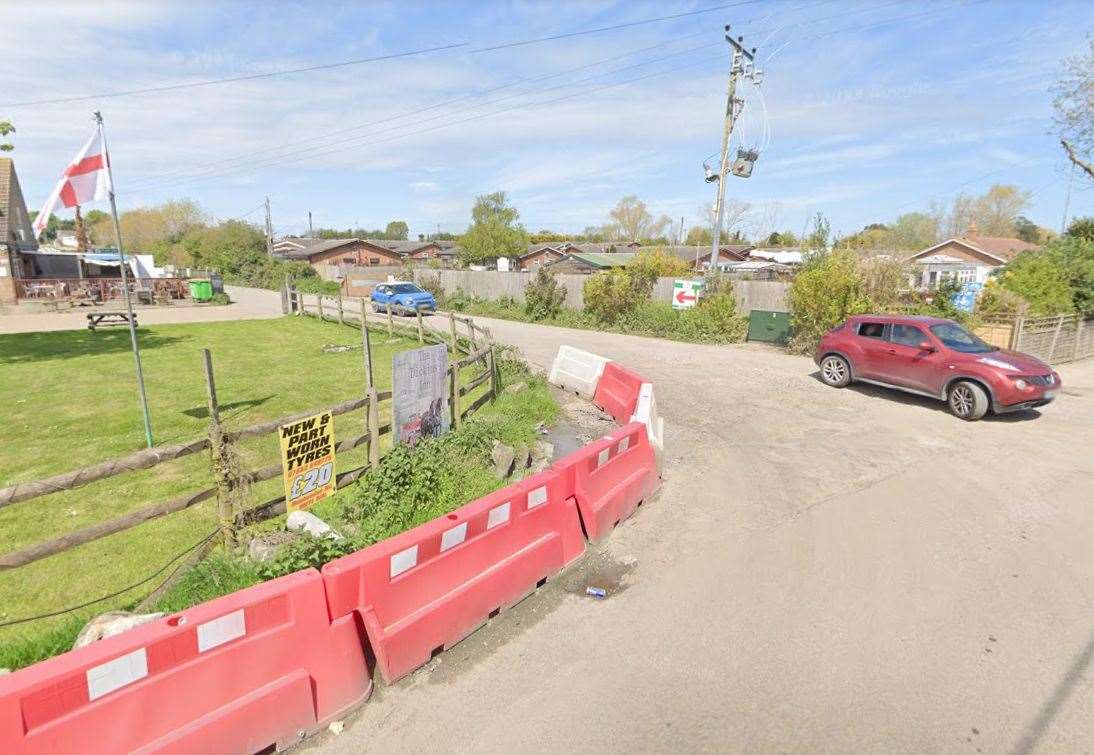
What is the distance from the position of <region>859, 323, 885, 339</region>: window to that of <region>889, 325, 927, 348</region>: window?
0.71 ft

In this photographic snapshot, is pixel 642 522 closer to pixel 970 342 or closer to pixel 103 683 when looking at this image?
pixel 103 683

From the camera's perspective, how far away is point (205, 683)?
2838mm

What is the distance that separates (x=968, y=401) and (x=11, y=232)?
39.6m

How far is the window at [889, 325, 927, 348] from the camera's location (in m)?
10.6

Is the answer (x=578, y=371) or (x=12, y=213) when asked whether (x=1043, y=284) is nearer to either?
(x=578, y=371)

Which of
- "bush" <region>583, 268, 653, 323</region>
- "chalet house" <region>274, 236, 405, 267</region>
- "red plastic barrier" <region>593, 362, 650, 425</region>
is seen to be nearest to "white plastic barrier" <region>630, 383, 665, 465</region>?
"red plastic barrier" <region>593, 362, 650, 425</region>

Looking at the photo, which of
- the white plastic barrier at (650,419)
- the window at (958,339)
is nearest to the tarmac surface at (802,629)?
the white plastic barrier at (650,419)

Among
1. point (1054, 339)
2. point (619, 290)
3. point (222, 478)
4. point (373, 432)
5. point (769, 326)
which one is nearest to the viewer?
point (222, 478)

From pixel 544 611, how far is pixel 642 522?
1884 millimetres

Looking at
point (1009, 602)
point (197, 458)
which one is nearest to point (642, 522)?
point (1009, 602)

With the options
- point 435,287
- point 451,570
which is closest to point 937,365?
point 451,570

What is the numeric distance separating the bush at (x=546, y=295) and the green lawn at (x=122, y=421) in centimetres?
900

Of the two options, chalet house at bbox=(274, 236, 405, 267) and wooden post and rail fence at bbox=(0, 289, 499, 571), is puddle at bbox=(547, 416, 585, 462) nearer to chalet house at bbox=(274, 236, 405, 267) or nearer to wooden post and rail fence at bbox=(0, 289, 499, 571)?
wooden post and rail fence at bbox=(0, 289, 499, 571)

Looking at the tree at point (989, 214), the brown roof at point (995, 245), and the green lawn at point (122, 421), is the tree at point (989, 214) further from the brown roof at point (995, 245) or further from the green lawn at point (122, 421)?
the green lawn at point (122, 421)
